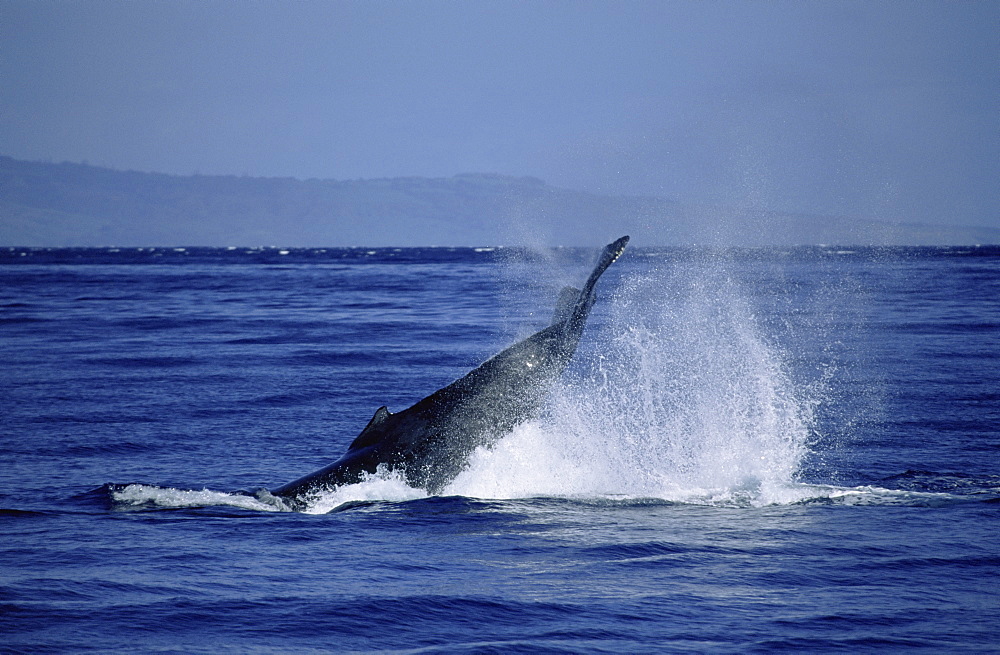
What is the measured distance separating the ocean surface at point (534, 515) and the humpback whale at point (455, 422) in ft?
0.74

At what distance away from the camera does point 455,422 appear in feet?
Result: 35.5

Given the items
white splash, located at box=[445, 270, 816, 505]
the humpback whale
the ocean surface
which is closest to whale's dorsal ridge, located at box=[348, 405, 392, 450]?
the humpback whale

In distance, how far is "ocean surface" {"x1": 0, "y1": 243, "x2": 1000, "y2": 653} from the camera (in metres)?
7.35

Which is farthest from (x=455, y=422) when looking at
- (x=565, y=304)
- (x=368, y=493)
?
(x=565, y=304)

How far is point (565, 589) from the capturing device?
→ 8.14 metres

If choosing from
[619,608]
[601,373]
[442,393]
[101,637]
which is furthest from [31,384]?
[619,608]

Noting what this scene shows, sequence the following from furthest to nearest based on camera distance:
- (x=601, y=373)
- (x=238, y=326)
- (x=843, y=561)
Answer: (x=238, y=326)
(x=601, y=373)
(x=843, y=561)

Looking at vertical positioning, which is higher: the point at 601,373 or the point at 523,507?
the point at 601,373

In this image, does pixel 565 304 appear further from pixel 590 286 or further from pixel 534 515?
pixel 534 515

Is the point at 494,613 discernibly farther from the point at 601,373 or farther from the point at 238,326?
the point at 238,326

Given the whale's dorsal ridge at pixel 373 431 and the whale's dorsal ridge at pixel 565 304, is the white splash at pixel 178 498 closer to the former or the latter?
the whale's dorsal ridge at pixel 373 431

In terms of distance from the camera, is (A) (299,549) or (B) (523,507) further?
(B) (523,507)

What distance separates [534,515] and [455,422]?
124 centimetres

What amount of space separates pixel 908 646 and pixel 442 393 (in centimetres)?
544
